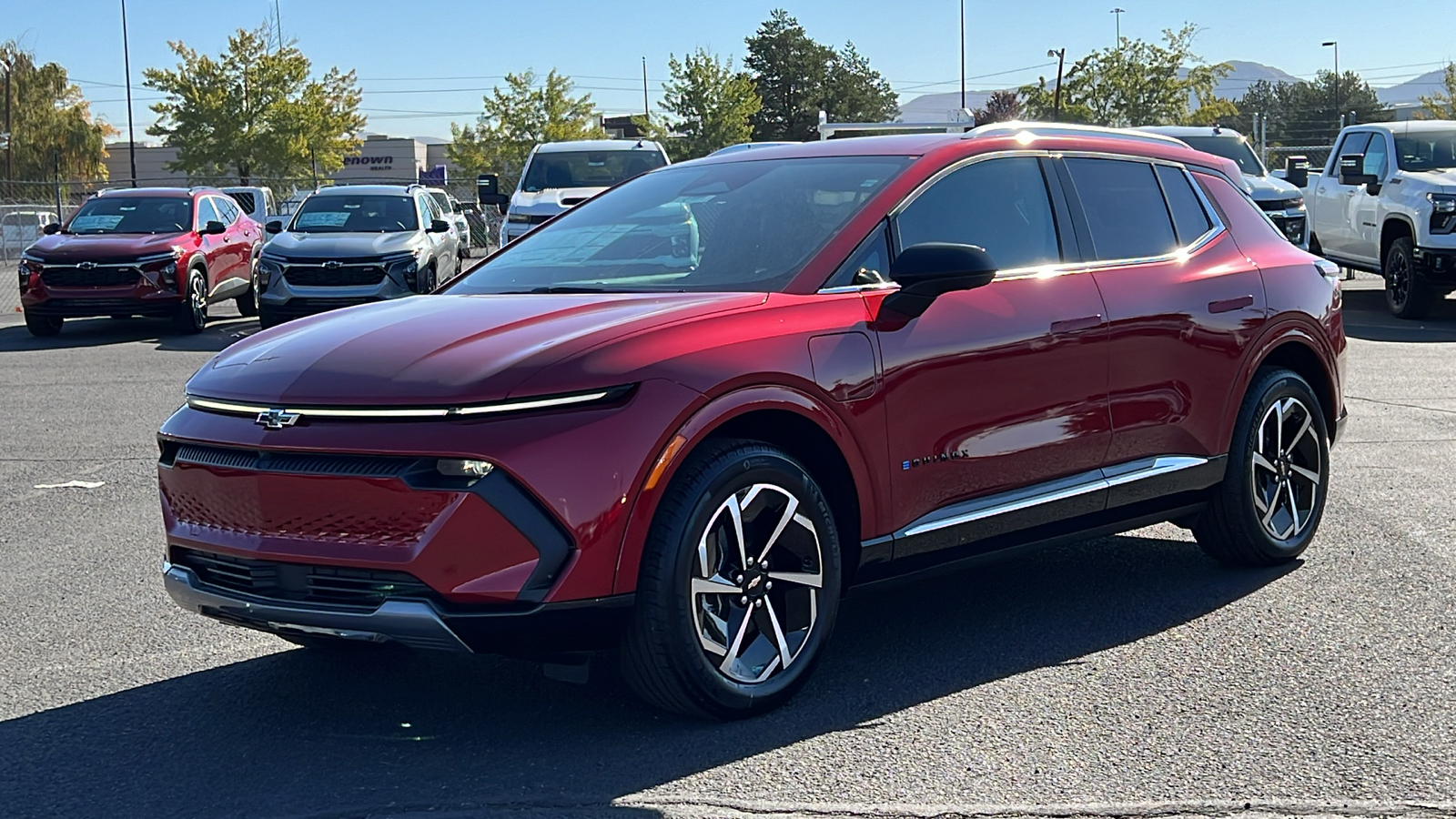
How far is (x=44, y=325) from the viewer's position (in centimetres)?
1827

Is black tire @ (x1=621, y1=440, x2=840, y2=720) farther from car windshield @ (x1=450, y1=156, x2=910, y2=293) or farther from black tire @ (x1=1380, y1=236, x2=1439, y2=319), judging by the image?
black tire @ (x1=1380, y1=236, x2=1439, y2=319)

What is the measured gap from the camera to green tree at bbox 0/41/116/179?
249 ft

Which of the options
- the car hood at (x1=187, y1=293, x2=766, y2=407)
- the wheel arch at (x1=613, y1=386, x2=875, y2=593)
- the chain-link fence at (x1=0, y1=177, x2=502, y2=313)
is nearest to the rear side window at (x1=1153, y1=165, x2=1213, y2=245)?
the wheel arch at (x1=613, y1=386, x2=875, y2=593)

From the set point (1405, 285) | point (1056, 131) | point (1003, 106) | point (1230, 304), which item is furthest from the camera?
point (1003, 106)

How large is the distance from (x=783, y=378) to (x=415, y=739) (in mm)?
1424

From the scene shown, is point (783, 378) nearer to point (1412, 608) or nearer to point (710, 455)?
point (710, 455)

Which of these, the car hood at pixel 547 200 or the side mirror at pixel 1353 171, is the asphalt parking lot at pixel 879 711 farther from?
the car hood at pixel 547 200

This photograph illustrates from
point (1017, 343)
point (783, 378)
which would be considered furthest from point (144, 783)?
point (1017, 343)

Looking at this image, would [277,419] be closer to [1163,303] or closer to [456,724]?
[456,724]

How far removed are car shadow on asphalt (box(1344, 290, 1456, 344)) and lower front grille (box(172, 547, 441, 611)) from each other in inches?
535

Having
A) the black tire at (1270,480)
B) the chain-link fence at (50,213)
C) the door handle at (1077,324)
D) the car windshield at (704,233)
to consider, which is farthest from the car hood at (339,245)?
the door handle at (1077,324)

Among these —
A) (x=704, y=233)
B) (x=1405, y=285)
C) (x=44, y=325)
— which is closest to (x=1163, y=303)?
(x=704, y=233)

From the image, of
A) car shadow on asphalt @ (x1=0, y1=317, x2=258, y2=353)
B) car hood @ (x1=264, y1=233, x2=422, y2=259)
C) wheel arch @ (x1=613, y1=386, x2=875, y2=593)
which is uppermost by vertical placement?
car hood @ (x1=264, y1=233, x2=422, y2=259)

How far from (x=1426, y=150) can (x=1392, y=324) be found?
2.18 meters
